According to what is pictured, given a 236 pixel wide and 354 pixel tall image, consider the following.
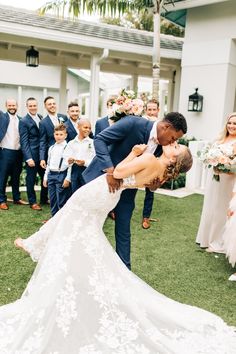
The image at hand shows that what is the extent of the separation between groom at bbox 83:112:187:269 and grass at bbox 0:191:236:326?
813mm

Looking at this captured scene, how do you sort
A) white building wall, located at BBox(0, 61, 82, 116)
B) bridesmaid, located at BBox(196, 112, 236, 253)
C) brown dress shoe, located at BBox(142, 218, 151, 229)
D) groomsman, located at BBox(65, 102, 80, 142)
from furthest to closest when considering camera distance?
white building wall, located at BBox(0, 61, 82, 116) < groomsman, located at BBox(65, 102, 80, 142) < brown dress shoe, located at BBox(142, 218, 151, 229) < bridesmaid, located at BBox(196, 112, 236, 253)

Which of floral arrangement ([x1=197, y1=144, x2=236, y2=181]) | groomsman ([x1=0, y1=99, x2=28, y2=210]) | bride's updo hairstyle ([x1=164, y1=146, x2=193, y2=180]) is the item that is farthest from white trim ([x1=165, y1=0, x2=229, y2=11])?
bride's updo hairstyle ([x1=164, y1=146, x2=193, y2=180])

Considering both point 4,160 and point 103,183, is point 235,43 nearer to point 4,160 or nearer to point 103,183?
point 4,160

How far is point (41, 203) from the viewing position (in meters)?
7.24

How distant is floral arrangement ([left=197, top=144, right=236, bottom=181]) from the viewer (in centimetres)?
464

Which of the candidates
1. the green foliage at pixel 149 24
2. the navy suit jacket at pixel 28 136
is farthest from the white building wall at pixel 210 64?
the green foliage at pixel 149 24

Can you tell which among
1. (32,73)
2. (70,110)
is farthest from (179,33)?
(70,110)

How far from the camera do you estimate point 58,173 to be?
19.1 feet

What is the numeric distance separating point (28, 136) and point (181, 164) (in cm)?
440

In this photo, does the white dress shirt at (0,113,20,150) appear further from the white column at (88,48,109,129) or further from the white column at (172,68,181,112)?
the white column at (172,68,181,112)

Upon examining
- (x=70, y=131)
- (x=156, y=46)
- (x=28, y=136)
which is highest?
(x=156, y=46)

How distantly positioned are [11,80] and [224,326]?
16.8 m

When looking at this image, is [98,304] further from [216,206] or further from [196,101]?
[196,101]

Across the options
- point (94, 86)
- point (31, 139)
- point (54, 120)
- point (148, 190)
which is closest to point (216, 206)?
point (148, 190)
